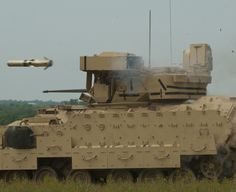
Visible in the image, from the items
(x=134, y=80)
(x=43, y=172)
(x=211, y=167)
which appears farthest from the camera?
(x=134, y=80)

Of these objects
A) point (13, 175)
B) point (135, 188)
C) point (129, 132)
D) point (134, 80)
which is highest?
point (134, 80)

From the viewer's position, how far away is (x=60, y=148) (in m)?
20.5

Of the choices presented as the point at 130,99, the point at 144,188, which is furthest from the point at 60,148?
the point at 144,188

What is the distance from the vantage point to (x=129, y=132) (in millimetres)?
20312

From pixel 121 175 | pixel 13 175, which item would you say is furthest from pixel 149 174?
pixel 13 175

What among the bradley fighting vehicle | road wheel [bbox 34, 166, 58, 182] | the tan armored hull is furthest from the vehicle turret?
road wheel [bbox 34, 166, 58, 182]

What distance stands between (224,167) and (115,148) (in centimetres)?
304

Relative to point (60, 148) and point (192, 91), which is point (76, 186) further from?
point (192, 91)

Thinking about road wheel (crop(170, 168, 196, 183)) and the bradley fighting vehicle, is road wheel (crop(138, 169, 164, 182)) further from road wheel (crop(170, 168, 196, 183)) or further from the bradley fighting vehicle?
road wheel (crop(170, 168, 196, 183))

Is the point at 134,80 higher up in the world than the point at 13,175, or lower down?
higher up

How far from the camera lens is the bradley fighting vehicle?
19906 millimetres

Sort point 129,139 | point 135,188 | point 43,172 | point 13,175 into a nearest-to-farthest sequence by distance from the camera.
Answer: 1. point 135,188
2. point 129,139
3. point 43,172
4. point 13,175

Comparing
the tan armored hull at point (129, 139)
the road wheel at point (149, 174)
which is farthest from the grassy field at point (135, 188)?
the road wheel at point (149, 174)

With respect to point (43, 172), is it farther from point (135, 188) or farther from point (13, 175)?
point (135, 188)
